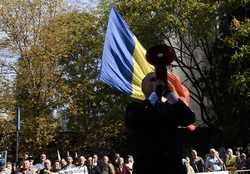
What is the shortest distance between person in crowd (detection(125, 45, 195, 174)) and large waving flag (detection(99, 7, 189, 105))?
1888 millimetres

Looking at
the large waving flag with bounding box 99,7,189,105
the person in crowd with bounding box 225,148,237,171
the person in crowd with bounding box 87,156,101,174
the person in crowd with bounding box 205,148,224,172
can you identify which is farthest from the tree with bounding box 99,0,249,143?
the large waving flag with bounding box 99,7,189,105

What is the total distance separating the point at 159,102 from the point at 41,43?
2980 cm

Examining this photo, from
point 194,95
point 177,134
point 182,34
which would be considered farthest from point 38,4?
point 177,134

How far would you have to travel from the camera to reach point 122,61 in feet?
23.8

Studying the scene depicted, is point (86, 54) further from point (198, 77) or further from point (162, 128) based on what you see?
point (162, 128)

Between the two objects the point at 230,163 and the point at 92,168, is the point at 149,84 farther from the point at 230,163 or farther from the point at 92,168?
the point at 230,163

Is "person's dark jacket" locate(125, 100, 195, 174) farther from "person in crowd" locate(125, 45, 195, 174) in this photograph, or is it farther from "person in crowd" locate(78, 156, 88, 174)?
Answer: "person in crowd" locate(78, 156, 88, 174)

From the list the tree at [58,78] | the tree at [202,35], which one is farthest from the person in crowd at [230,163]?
the tree at [58,78]

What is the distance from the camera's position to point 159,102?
3748 millimetres

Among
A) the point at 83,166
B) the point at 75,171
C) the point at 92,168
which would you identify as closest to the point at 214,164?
the point at 92,168

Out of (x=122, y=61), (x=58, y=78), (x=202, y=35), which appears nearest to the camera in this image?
(x=122, y=61)

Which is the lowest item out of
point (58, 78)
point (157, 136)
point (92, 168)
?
point (157, 136)

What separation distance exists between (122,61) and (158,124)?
3485 mm

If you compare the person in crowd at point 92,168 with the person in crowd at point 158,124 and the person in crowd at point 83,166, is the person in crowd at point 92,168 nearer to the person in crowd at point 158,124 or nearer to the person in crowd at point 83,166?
the person in crowd at point 83,166
